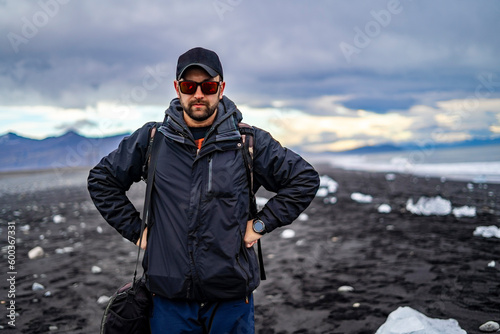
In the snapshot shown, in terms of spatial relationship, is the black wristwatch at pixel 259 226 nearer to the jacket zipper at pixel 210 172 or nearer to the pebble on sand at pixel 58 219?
the jacket zipper at pixel 210 172

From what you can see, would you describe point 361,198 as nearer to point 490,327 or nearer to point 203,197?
point 490,327

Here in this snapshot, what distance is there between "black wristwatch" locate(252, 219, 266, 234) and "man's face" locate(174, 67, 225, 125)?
0.90 meters

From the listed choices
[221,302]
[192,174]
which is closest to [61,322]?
[221,302]

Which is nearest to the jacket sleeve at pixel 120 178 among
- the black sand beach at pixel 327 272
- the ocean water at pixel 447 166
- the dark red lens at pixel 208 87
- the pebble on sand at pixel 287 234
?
the dark red lens at pixel 208 87

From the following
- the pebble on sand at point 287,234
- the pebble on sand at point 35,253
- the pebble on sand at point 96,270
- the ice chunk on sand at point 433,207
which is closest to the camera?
the pebble on sand at point 96,270

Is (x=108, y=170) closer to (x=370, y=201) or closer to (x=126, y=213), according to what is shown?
(x=126, y=213)

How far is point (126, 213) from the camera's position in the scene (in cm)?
→ 327

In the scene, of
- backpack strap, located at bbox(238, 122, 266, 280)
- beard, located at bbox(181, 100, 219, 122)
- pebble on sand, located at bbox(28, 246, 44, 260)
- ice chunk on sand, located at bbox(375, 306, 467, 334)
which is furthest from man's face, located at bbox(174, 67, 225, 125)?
pebble on sand, located at bbox(28, 246, 44, 260)

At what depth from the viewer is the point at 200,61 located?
9.80 ft

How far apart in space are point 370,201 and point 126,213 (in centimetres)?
1209

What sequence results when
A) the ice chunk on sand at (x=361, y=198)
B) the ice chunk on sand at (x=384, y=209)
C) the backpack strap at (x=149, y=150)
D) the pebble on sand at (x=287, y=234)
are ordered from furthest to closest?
the ice chunk on sand at (x=361, y=198), the ice chunk on sand at (x=384, y=209), the pebble on sand at (x=287, y=234), the backpack strap at (x=149, y=150)

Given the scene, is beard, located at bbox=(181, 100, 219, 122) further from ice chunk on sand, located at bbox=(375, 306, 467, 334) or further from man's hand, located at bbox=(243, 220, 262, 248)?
ice chunk on sand, located at bbox=(375, 306, 467, 334)

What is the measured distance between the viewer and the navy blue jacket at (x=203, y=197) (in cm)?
283

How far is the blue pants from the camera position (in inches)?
114
